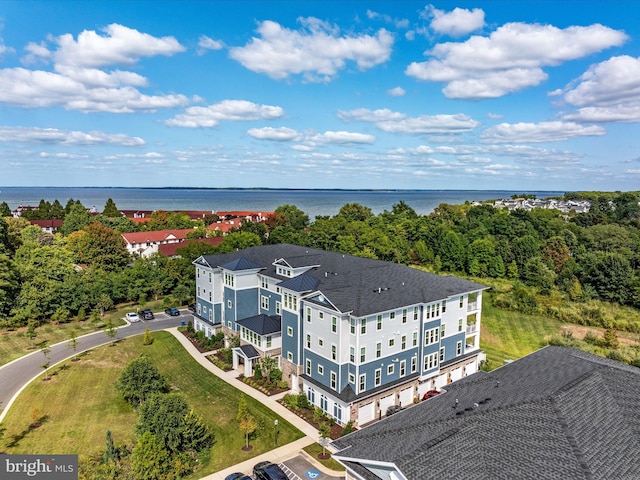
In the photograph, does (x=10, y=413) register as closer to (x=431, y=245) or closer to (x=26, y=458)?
(x=26, y=458)

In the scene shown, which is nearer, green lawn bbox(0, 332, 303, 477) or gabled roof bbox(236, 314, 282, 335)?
green lawn bbox(0, 332, 303, 477)

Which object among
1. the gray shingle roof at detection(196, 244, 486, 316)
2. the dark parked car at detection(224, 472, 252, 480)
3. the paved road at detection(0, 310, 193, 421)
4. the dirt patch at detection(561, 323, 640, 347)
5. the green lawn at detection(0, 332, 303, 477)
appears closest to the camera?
the dark parked car at detection(224, 472, 252, 480)

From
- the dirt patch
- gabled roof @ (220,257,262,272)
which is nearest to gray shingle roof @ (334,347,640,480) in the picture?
gabled roof @ (220,257,262,272)

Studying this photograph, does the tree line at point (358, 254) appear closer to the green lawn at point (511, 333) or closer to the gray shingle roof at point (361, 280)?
the green lawn at point (511, 333)

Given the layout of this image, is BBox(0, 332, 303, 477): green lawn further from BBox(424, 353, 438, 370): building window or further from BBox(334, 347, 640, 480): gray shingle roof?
BBox(424, 353, 438, 370): building window

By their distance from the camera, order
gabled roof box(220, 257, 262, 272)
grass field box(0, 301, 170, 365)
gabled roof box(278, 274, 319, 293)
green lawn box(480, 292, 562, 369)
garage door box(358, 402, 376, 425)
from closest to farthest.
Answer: garage door box(358, 402, 376, 425) < gabled roof box(278, 274, 319, 293) < gabled roof box(220, 257, 262, 272) < grass field box(0, 301, 170, 365) < green lawn box(480, 292, 562, 369)

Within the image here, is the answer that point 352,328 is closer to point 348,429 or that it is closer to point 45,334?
point 348,429
